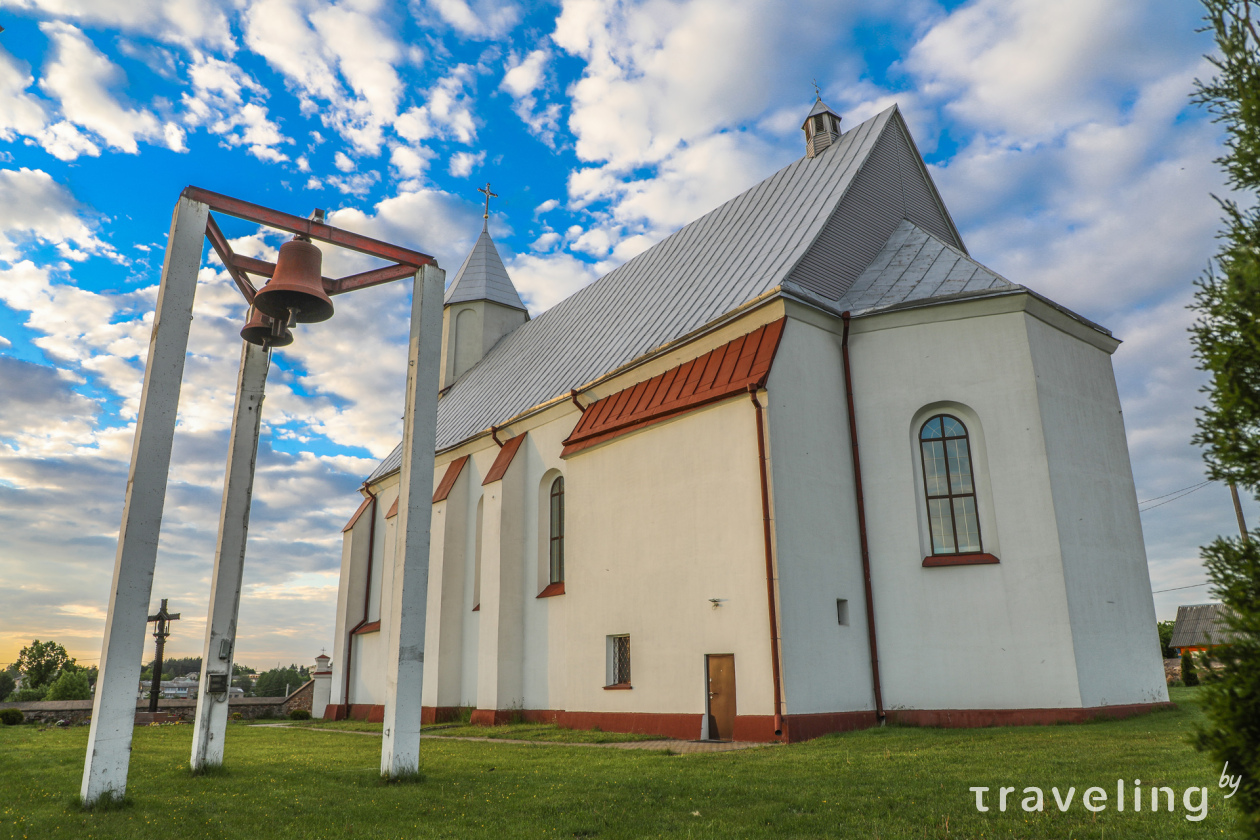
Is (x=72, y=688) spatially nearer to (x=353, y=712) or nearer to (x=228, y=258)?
(x=353, y=712)

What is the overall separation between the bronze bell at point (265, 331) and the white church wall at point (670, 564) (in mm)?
7366

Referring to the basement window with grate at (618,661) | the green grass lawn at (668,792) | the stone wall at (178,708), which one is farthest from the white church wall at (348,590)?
the green grass lawn at (668,792)

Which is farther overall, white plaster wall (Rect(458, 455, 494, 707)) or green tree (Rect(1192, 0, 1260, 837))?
white plaster wall (Rect(458, 455, 494, 707))

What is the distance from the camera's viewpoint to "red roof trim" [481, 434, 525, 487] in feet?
66.1

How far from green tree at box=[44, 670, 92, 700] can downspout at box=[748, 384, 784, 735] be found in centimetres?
3501

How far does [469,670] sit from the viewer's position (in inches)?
821

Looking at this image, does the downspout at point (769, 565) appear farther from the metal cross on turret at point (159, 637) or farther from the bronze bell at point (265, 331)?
the metal cross on turret at point (159, 637)

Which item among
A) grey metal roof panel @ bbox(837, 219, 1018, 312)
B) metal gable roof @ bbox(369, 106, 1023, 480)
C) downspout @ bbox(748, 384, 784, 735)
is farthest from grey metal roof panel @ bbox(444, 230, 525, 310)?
downspout @ bbox(748, 384, 784, 735)

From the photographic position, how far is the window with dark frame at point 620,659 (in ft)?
50.8

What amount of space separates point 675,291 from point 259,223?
37.9 feet

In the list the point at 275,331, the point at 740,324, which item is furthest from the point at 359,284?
the point at 740,324

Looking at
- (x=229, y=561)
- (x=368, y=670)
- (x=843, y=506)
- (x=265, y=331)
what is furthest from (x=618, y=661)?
(x=368, y=670)

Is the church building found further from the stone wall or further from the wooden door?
the stone wall

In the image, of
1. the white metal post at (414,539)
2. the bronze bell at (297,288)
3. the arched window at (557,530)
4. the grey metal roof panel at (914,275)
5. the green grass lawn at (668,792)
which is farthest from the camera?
the arched window at (557,530)
